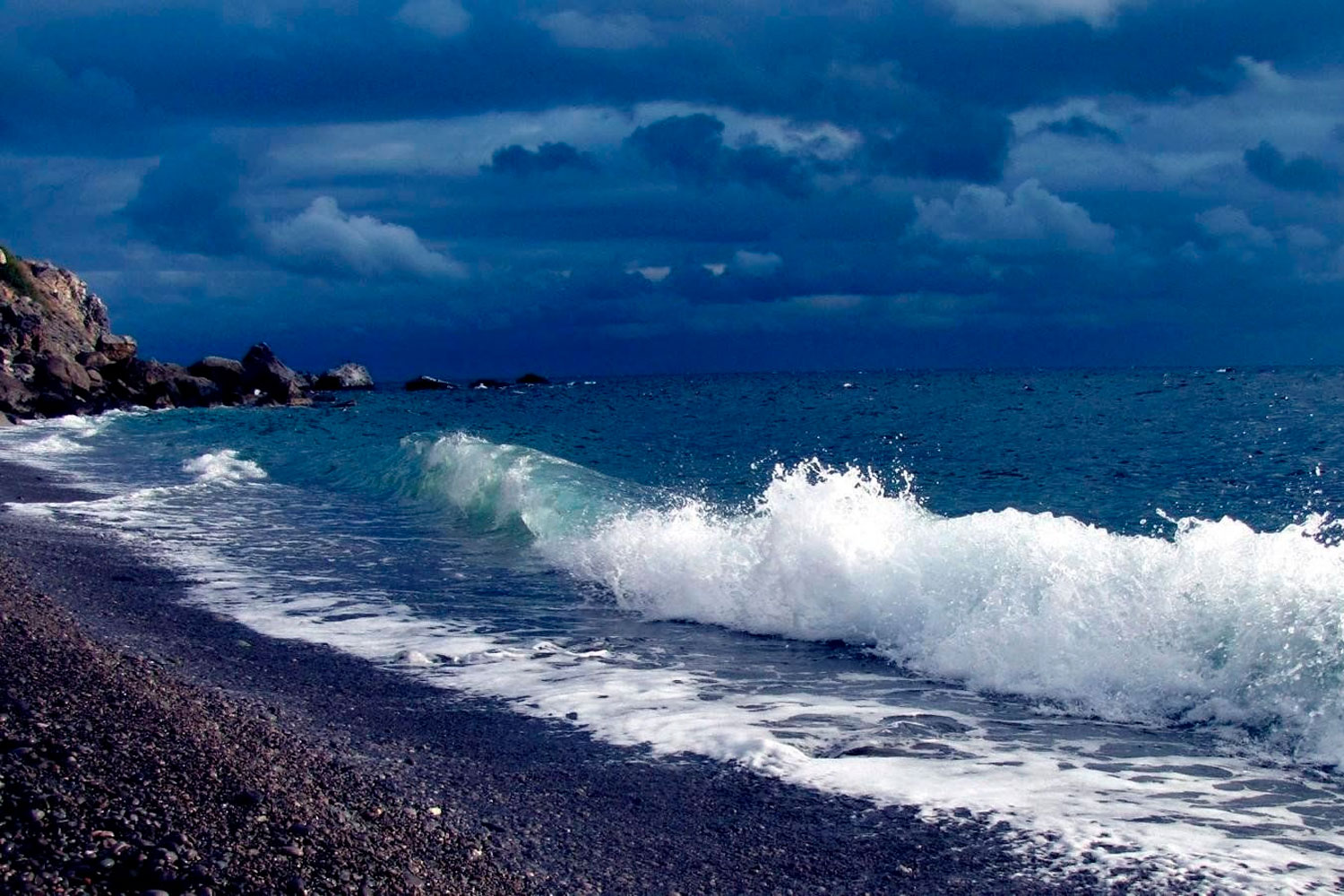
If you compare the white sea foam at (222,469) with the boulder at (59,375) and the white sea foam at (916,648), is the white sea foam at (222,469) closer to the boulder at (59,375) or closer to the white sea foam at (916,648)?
the white sea foam at (916,648)

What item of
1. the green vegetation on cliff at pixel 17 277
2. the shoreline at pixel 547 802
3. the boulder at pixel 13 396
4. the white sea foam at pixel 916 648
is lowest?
the shoreline at pixel 547 802

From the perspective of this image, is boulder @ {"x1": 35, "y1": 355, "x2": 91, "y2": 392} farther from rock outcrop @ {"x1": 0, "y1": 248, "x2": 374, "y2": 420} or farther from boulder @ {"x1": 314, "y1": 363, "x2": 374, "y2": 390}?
boulder @ {"x1": 314, "y1": 363, "x2": 374, "y2": 390}

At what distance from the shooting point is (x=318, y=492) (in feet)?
76.8

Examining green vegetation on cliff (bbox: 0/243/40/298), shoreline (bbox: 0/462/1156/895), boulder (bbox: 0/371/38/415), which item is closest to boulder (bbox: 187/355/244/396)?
green vegetation on cliff (bbox: 0/243/40/298)

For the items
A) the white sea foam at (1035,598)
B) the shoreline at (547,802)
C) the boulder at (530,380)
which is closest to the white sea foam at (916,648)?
the white sea foam at (1035,598)

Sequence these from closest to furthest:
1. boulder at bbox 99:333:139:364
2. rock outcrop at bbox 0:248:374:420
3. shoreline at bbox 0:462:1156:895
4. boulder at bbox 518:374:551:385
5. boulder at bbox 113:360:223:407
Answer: shoreline at bbox 0:462:1156:895, rock outcrop at bbox 0:248:374:420, boulder at bbox 113:360:223:407, boulder at bbox 99:333:139:364, boulder at bbox 518:374:551:385

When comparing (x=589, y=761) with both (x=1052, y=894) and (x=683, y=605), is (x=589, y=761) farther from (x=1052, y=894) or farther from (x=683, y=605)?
(x=683, y=605)

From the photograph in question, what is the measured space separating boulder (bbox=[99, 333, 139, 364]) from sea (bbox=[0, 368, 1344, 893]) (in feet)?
160

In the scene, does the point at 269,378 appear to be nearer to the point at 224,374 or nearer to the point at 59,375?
the point at 224,374

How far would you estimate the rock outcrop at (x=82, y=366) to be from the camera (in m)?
51.5

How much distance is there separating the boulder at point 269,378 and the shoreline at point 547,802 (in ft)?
213

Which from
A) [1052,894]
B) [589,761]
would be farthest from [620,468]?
[1052,894]

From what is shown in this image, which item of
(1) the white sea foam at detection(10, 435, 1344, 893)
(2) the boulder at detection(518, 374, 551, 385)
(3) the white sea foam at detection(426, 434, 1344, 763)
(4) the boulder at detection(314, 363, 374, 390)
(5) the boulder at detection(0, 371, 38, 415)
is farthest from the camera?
(2) the boulder at detection(518, 374, 551, 385)

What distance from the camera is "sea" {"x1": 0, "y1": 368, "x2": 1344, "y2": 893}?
6.32 m
